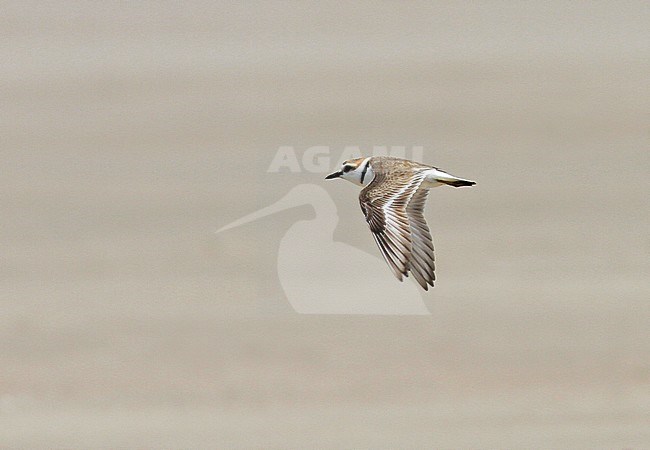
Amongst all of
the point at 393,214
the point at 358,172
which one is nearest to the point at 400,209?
the point at 393,214

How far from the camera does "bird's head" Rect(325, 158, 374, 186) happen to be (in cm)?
520

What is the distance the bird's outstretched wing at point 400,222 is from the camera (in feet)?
14.9

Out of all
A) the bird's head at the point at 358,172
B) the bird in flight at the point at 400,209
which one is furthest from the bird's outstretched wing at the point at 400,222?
the bird's head at the point at 358,172

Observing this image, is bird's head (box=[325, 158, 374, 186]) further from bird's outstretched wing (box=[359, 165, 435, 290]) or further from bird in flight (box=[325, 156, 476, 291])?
bird's outstretched wing (box=[359, 165, 435, 290])

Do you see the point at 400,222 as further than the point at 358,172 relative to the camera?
No

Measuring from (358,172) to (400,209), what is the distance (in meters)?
0.58

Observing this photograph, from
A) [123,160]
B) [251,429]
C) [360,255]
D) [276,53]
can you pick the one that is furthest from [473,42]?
[251,429]

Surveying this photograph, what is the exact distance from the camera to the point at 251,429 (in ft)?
23.6

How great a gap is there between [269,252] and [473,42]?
210 centimetres

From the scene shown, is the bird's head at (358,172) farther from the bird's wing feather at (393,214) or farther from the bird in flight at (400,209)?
the bird's wing feather at (393,214)

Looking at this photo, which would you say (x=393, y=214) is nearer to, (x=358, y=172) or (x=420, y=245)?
(x=420, y=245)

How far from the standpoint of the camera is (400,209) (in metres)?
4.71

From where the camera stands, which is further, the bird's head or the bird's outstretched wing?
the bird's head

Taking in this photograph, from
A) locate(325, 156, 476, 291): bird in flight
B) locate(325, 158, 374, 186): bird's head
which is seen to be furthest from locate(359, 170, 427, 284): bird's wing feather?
locate(325, 158, 374, 186): bird's head
